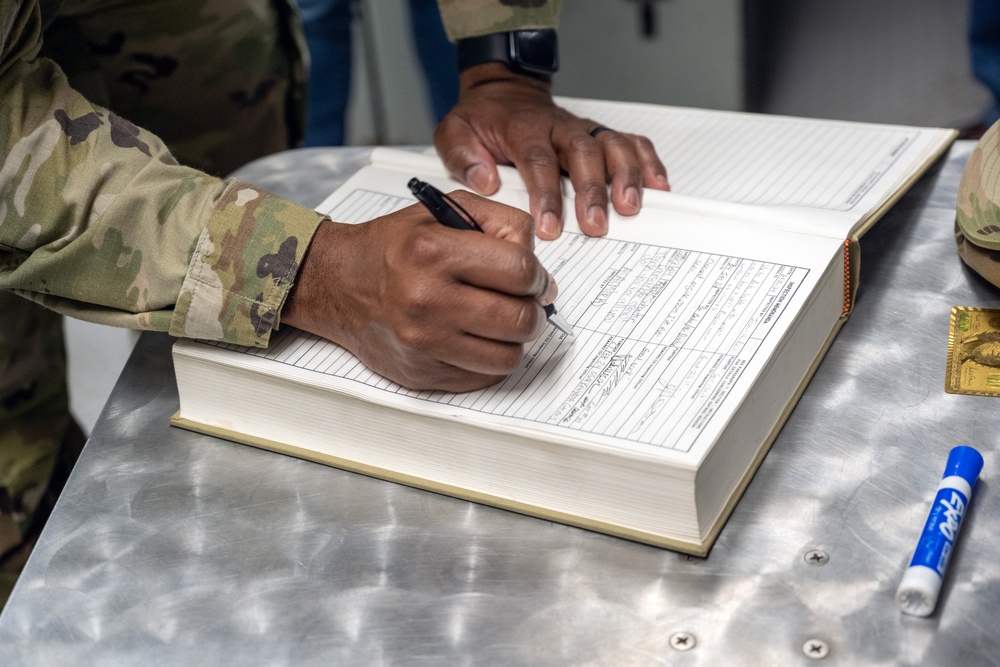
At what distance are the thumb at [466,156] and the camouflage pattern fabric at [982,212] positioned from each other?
0.36m

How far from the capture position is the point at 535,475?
1.92ft

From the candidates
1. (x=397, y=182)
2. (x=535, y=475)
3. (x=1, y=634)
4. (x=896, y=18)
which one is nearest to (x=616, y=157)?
(x=397, y=182)

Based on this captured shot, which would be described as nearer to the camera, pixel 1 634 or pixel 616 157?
pixel 1 634

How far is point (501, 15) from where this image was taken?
0.99 meters

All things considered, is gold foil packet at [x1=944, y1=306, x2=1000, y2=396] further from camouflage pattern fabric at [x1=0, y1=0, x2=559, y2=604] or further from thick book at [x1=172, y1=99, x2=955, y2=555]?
camouflage pattern fabric at [x1=0, y1=0, x2=559, y2=604]

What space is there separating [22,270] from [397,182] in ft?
1.00

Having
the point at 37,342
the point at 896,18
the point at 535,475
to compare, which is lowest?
the point at 896,18

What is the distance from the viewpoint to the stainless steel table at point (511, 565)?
516mm

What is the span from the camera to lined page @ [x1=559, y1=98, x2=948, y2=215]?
0.79m

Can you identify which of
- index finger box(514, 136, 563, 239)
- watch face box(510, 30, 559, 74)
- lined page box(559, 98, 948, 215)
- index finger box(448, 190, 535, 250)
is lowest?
lined page box(559, 98, 948, 215)

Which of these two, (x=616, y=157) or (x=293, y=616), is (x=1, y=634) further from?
(x=616, y=157)

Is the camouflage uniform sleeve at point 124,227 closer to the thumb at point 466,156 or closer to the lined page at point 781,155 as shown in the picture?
the thumb at point 466,156

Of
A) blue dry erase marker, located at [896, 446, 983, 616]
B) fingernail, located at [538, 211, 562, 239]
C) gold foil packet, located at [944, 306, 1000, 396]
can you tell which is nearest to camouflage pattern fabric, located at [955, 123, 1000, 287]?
gold foil packet, located at [944, 306, 1000, 396]

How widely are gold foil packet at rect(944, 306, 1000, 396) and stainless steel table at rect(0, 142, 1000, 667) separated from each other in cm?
1
